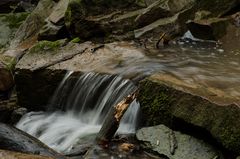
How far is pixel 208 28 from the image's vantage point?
11.4m

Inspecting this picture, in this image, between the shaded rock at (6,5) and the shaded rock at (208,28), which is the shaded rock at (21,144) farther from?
the shaded rock at (6,5)

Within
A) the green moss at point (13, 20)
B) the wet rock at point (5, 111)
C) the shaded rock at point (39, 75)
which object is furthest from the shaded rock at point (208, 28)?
the green moss at point (13, 20)

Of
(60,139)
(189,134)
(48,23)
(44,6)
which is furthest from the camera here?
(44,6)

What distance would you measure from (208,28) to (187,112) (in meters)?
5.09

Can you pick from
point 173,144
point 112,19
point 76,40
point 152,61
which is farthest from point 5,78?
point 173,144

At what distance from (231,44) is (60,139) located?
5.23 metres

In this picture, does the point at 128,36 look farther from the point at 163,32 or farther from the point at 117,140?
the point at 117,140

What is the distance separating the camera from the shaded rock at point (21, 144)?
21.9 ft

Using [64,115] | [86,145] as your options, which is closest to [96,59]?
[64,115]

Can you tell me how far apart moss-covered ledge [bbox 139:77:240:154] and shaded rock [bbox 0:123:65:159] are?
1.66 meters

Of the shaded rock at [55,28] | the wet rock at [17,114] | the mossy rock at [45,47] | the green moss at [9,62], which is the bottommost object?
the wet rock at [17,114]

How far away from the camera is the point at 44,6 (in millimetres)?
15758

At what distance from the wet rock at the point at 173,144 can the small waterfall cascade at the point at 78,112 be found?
834mm

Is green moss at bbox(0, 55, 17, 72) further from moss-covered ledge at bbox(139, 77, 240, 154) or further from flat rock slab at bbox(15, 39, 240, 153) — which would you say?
moss-covered ledge at bbox(139, 77, 240, 154)
